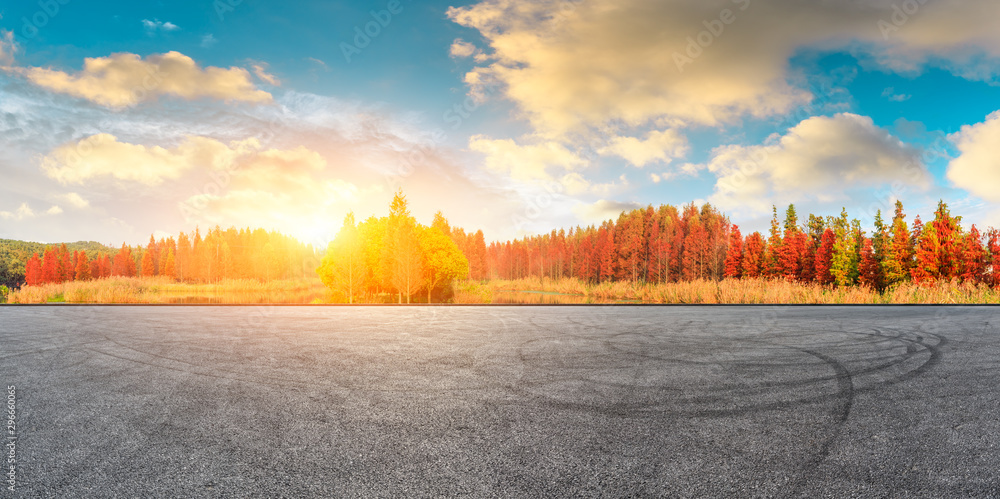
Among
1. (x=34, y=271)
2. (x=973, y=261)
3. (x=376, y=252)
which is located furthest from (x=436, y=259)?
(x=34, y=271)

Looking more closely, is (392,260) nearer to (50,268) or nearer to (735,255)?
(735,255)

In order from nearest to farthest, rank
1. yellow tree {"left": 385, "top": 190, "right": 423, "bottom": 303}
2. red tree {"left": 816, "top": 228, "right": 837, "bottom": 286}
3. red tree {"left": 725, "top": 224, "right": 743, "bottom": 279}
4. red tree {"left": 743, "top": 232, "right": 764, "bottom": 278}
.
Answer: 1. yellow tree {"left": 385, "top": 190, "right": 423, "bottom": 303}
2. red tree {"left": 816, "top": 228, "right": 837, "bottom": 286}
3. red tree {"left": 743, "top": 232, "right": 764, "bottom": 278}
4. red tree {"left": 725, "top": 224, "right": 743, "bottom": 279}

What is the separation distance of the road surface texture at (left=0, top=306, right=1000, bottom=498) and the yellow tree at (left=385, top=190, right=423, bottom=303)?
61.2 feet

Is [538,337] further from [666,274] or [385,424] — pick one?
[666,274]

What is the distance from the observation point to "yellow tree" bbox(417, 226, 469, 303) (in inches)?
1391

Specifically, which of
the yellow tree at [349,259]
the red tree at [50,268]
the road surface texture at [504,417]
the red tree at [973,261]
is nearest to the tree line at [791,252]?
the red tree at [973,261]

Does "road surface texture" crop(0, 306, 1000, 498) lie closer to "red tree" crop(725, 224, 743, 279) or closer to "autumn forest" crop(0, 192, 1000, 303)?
"autumn forest" crop(0, 192, 1000, 303)

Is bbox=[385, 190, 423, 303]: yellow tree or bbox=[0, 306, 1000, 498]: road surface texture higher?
bbox=[385, 190, 423, 303]: yellow tree

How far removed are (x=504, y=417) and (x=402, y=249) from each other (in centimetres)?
2443

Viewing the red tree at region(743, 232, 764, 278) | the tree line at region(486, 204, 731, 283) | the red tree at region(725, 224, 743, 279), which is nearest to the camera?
the red tree at region(743, 232, 764, 278)

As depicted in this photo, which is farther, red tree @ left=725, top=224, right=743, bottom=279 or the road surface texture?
red tree @ left=725, top=224, right=743, bottom=279

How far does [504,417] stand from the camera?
439cm

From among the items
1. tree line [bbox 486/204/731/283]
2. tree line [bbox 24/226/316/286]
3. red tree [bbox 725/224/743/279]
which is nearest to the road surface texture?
red tree [bbox 725/224/743/279]

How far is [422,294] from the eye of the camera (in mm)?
36688
